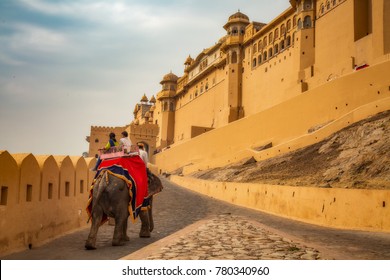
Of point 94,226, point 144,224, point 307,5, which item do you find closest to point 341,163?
point 144,224

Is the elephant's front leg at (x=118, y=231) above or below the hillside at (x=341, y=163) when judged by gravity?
below

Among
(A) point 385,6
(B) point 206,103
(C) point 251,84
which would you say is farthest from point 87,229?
(B) point 206,103

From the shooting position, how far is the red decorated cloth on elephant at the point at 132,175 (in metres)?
7.76

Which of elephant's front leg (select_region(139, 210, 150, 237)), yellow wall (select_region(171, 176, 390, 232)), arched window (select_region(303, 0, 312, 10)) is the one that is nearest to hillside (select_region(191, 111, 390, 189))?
yellow wall (select_region(171, 176, 390, 232))

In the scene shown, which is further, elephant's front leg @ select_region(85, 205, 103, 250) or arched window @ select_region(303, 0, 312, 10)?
arched window @ select_region(303, 0, 312, 10)

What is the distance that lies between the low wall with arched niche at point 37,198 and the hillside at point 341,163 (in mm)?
8477

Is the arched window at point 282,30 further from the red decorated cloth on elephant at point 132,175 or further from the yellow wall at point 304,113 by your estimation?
the red decorated cloth on elephant at point 132,175

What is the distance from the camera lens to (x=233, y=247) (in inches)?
258

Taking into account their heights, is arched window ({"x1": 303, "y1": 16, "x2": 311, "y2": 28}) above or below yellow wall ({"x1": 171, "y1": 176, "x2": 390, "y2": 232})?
above

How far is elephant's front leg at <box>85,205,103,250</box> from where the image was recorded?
7.13 meters

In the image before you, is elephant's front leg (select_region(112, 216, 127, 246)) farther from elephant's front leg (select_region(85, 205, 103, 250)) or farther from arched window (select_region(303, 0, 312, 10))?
arched window (select_region(303, 0, 312, 10))

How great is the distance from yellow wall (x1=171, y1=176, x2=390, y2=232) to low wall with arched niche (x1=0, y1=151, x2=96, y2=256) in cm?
668

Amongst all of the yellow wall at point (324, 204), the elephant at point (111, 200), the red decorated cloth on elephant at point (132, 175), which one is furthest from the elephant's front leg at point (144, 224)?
the yellow wall at point (324, 204)

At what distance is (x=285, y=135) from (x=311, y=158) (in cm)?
636
